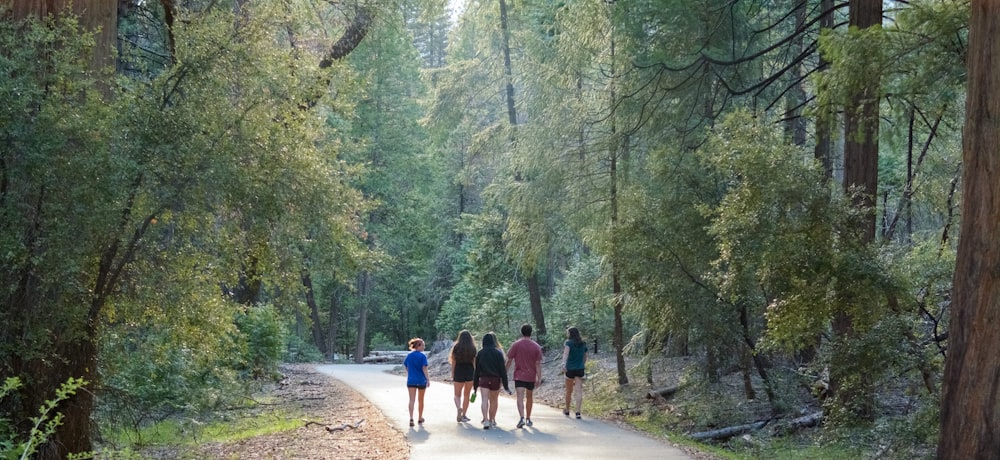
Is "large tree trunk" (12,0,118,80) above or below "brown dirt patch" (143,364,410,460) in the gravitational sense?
above

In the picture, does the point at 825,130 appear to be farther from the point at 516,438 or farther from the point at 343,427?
the point at 343,427

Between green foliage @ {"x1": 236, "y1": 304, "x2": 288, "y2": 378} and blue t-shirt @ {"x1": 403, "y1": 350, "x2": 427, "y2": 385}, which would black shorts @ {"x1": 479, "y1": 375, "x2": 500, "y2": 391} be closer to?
blue t-shirt @ {"x1": 403, "y1": 350, "x2": 427, "y2": 385}

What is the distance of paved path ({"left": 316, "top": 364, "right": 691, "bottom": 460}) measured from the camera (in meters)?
10.9

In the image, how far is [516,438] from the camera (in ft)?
40.5

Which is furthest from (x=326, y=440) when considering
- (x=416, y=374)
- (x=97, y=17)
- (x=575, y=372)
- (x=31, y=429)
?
(x=97, y=17)

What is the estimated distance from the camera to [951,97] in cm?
1067

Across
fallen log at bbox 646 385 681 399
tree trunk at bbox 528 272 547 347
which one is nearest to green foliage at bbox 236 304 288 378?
tree trunk at bbox 528 272 547 347

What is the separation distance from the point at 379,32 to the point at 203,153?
1003 cm

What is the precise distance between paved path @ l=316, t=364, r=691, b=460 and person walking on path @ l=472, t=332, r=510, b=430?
0.89 ft

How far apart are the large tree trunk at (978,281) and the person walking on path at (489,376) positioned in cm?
683

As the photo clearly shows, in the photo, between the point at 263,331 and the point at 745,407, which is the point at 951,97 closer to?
the point at 745,407

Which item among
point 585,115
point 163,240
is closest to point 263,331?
point 585,115

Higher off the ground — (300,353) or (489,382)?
(489,382)

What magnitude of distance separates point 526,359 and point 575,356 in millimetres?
1190
